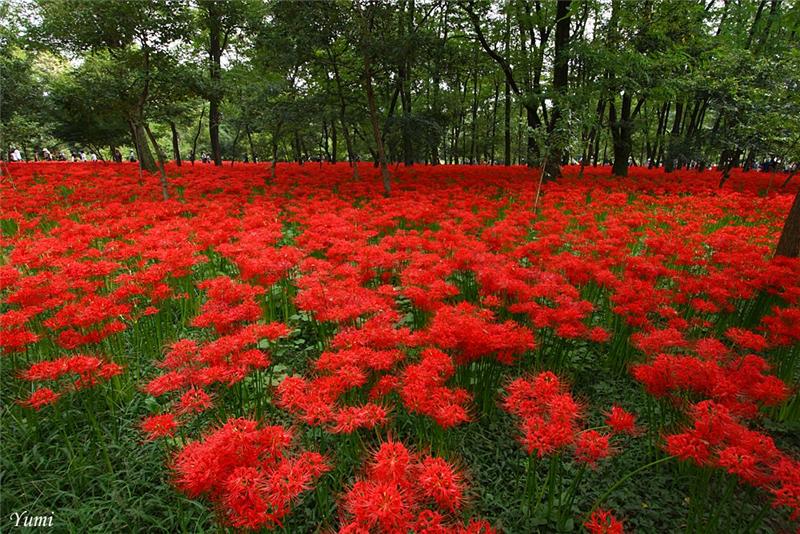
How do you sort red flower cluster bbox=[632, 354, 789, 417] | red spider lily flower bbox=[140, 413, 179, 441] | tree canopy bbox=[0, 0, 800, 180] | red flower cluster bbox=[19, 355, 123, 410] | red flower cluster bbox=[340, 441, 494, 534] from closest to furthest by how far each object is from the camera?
red flower cluster bbox=[340, 441, 494, 534]
red spider lily flower bbox=[140, 413, 179, 441]
red flower cluster bbox=[632, 354, 789, 417]
red flower cluster bbox=[19, 355, 123, 410]
tree canopy bbox=[0, 0, 800, 180]

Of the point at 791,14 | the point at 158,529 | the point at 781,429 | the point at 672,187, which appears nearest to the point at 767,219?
the point at 672,187

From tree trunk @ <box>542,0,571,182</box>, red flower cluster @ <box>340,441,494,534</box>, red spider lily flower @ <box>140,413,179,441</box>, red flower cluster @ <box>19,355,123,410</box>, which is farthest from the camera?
tree trunk @ <box>542,0,571,182</box>

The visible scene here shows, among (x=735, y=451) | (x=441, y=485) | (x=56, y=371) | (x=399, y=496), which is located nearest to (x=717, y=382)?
(x=735, y=451)

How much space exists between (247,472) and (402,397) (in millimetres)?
1061

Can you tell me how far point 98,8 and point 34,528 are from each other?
38.9 ft

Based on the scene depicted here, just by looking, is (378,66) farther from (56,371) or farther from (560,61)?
(56,371)

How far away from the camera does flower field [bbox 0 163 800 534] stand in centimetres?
199

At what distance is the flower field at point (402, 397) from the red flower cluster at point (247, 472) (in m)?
0.01

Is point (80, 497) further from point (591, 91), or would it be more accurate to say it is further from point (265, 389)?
point (591, 91)

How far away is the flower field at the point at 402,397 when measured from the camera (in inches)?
78.2

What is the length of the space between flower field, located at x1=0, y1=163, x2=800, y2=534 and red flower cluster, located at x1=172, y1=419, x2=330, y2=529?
0.5 inches

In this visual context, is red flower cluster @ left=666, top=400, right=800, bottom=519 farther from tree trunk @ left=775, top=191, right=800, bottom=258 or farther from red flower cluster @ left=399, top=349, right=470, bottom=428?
tree trunk @ left=775, top=191, right=800, bottom=258

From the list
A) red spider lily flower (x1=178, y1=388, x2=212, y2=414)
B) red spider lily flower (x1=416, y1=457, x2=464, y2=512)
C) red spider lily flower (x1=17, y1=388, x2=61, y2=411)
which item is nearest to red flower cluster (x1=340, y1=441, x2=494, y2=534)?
red spider lily flower (x1=416, y1=457, x2=464, y2=512)

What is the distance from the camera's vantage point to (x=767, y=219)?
370 inches
